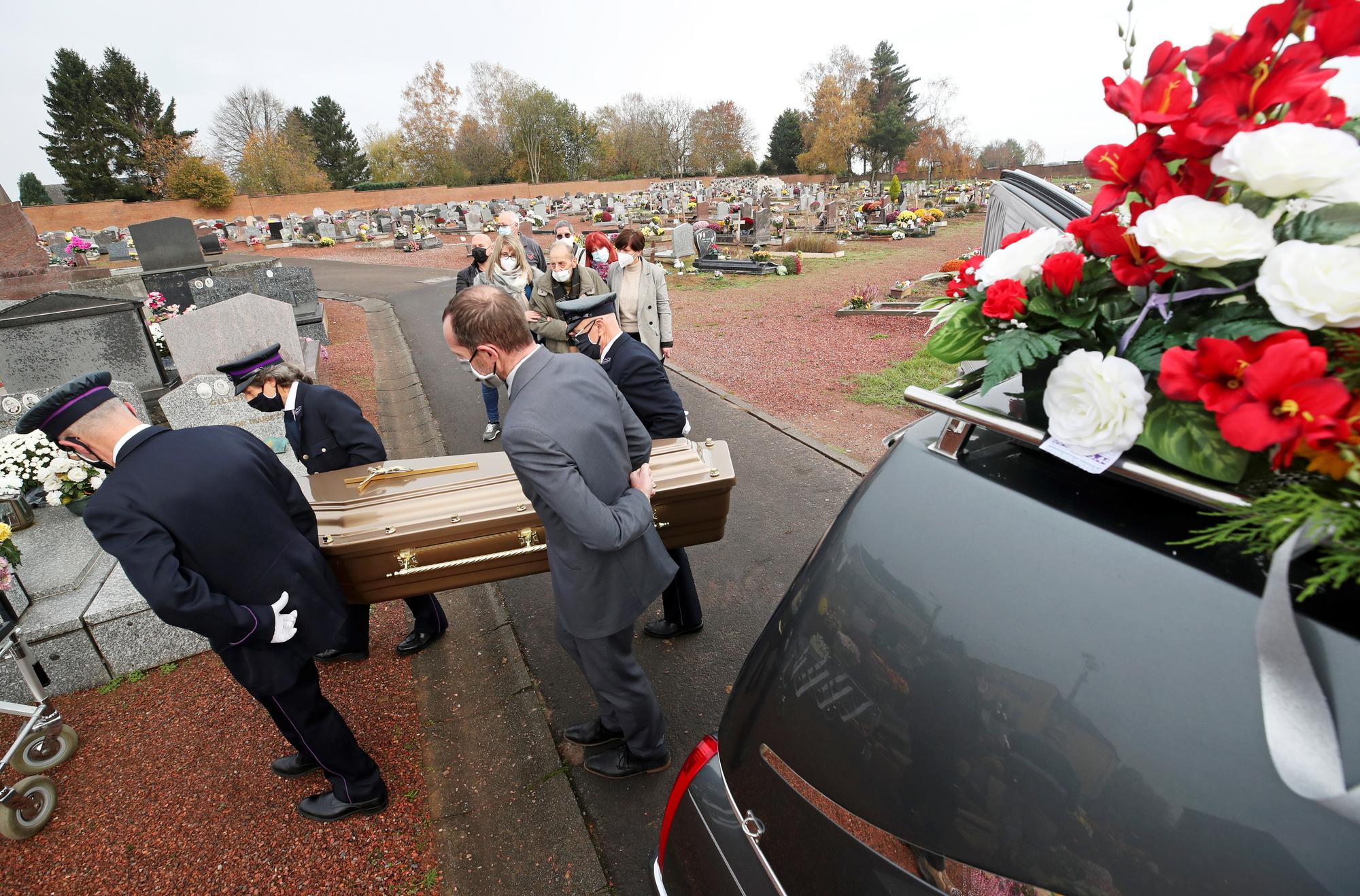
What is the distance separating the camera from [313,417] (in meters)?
3.38

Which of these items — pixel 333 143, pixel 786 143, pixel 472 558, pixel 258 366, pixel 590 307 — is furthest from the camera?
pixel 786 143

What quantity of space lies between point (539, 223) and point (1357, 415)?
28881 millimetres

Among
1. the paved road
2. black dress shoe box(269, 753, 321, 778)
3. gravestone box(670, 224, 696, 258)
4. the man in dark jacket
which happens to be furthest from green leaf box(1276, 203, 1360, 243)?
gravestone box(670, 224, 696, 258)

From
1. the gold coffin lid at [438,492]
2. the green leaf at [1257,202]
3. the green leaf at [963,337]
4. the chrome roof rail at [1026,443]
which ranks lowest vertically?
the gold coffin lid at [438,492]

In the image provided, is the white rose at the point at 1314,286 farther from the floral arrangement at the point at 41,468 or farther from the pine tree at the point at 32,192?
the pine tree at the point at 32,192

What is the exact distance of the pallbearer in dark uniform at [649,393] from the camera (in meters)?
3.34

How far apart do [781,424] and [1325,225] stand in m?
5.48

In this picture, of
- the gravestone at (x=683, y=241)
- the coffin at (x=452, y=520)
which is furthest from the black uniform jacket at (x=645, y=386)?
the gravestone at (x=683, y=241)

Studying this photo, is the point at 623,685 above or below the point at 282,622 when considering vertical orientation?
below

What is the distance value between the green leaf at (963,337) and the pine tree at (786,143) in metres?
65.8

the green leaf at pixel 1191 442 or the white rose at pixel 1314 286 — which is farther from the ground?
the white rose at pixel 1314 286

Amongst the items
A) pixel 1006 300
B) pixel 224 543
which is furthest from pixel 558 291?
pixel 1006 300

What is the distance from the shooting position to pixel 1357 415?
31.0 inches

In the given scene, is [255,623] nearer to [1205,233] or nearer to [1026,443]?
[1026,443]
